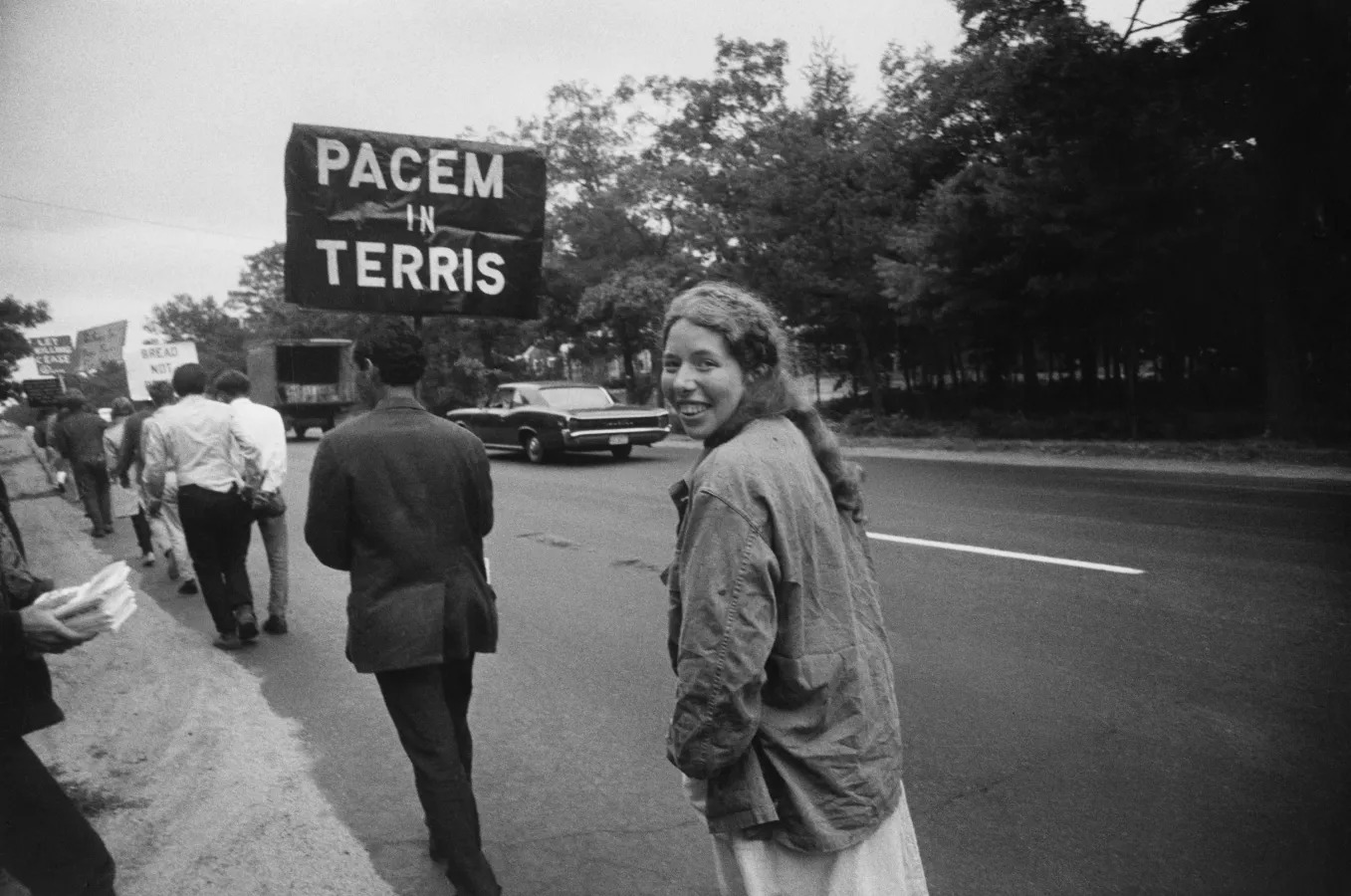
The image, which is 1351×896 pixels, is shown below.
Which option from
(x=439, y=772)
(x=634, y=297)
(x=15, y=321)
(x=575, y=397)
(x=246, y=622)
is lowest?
(x=246, y=622)

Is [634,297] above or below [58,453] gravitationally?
above

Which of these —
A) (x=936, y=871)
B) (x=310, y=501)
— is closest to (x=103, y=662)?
(x=310, y=501)

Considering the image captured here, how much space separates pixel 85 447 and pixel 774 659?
10.8m

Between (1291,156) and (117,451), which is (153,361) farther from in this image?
(1291,156)

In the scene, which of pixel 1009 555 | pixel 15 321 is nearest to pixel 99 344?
pixel 15 321

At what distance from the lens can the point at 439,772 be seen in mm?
2764

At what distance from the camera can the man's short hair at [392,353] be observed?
9.62 feet

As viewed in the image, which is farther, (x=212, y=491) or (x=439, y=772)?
(x=212, y=491)

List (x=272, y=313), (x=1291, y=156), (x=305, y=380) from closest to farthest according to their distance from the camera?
(x=1291, y=156)
(x=305, y=380)
(x=272, y=313)

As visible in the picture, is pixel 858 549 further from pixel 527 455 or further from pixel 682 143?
pixel 682 143

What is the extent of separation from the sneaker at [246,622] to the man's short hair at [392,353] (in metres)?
3.50

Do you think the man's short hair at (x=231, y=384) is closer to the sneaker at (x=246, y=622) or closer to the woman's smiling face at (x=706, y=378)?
the sneaker at (x=246, y=622)

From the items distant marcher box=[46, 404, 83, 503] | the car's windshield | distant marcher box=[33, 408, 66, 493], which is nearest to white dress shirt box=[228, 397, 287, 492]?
distant marcher box=[46, 404, 83, 503]

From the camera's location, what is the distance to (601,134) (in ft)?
103
